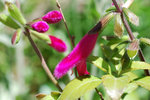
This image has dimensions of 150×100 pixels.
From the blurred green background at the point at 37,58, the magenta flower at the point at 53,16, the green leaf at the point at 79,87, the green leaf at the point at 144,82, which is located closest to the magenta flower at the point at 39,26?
the magenta flower at the point at 53,16

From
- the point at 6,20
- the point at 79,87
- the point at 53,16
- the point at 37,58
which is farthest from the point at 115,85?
the point at 37,58

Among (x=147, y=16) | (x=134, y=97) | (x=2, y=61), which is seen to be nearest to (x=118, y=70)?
(x=134, y=97)

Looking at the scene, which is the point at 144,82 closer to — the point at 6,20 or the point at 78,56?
the point at 78,56

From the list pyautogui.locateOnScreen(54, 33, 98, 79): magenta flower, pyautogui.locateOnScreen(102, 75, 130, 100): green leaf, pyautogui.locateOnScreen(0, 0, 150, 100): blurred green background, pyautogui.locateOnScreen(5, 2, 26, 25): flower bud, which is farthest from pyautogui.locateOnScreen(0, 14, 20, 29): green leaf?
pyautogui.locateOnScreen(0, 0, 150, 100): blurred green background

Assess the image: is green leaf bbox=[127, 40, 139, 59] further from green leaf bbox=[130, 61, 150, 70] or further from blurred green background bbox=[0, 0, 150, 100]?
blurred green background bbox=[0, 0, 150, 100]

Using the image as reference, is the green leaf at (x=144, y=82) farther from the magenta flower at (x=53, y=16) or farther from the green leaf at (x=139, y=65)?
the magenta flower at (x=53, y=16)

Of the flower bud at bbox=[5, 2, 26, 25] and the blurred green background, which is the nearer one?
the flower bud at bbox=[5, 2, 26, 25]
